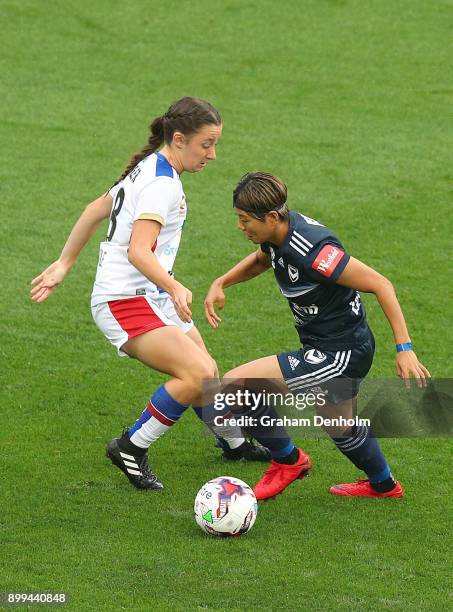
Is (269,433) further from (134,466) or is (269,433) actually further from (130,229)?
(130,229)

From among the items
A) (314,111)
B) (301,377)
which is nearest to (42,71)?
(314,111)

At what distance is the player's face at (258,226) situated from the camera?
6.04 meters

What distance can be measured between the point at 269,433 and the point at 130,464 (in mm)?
776

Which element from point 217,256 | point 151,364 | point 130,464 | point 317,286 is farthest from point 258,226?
point 217,256

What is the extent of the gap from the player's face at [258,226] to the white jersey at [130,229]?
17.2 inches

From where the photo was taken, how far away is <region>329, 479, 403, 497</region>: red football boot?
6562mm

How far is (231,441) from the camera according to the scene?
276 inches

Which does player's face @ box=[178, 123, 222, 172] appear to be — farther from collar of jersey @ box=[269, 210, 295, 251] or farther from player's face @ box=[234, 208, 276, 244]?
collar of jersey @ box=[269, 210, 295, 251]

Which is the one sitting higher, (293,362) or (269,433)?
(293,362)

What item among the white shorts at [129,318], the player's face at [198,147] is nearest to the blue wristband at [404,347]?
the white shorts at [129,318]

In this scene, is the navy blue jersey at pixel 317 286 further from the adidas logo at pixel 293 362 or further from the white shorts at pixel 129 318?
the white shorts at pixel 129 318

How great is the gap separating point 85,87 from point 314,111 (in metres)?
2.81

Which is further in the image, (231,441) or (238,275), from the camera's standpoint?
(231,441)

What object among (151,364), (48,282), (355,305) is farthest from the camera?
(48,282)
